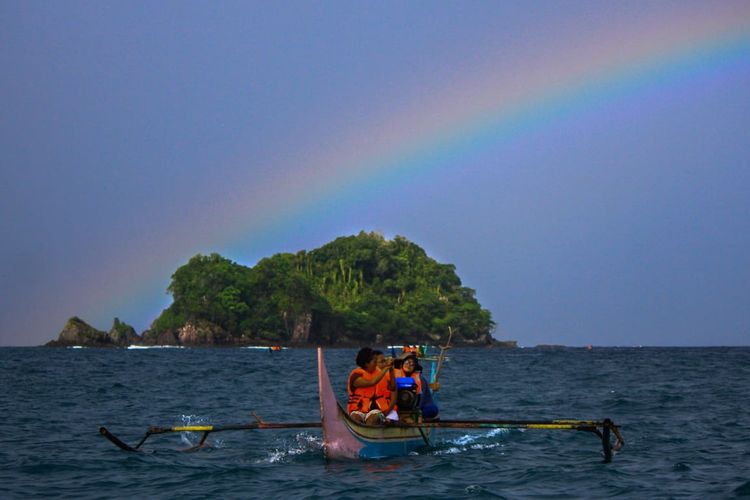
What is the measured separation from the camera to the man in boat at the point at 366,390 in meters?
19.0

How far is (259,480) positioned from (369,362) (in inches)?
134

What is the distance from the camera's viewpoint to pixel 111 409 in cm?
3078

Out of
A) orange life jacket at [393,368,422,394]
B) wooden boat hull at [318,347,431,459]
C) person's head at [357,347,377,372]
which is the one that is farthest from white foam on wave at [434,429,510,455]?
person's head at [357,347,377,372]

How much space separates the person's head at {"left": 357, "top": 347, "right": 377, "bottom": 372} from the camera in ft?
61.4

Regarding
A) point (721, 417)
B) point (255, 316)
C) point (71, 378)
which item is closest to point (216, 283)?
point (255, 316)

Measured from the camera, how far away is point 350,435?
1861 centimetres

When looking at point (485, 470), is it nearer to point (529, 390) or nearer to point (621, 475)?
point (621, 475)

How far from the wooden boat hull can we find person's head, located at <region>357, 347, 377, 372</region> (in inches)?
42.6

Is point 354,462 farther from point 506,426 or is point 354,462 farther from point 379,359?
point 506,426

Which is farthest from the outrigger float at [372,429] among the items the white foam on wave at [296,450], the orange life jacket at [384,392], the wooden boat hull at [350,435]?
the white foam on wave at [296,450]

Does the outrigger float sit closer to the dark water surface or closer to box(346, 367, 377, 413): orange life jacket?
the dark water surface

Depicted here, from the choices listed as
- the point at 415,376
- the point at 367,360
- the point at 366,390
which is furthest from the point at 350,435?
the point at 415,376

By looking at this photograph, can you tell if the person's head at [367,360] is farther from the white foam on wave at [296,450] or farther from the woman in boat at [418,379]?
the white foam on wave at [296,450]

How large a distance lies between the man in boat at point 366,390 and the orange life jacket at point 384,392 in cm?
7
